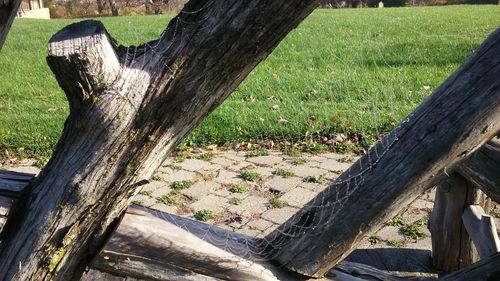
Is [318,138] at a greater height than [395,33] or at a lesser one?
lesser

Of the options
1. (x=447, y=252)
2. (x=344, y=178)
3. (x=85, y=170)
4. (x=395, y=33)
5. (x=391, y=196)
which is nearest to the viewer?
(x=85, y=170)

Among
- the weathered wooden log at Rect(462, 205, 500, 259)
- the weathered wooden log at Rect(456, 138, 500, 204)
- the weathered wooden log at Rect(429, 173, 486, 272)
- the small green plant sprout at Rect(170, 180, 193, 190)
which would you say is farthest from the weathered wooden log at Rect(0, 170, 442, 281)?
the small green plant sprout at Rect(170, 180, 193, 190)

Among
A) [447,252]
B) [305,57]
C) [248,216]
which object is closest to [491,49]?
[447,252]

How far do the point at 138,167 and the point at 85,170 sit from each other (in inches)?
6.1

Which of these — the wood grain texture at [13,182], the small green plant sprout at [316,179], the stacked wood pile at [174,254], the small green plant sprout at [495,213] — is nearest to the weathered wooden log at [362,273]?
the stacked wood pile at [174,254]

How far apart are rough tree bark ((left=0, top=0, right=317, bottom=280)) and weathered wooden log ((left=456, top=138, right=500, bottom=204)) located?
1.73 meters

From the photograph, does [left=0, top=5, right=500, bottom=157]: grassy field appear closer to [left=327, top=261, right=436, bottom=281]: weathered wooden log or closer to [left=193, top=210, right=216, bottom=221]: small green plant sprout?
[left=193, top=210, right=216, bottom=221]: small green plant sprout

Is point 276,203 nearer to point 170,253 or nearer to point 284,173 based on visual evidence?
point 284,173

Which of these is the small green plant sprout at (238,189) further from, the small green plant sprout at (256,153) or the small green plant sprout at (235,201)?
the small green plant sprout at (256,153)

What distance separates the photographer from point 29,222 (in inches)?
66.9

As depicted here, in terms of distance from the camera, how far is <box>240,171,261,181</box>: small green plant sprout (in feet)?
16.4

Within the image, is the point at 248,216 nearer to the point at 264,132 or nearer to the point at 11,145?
the point at 264,132

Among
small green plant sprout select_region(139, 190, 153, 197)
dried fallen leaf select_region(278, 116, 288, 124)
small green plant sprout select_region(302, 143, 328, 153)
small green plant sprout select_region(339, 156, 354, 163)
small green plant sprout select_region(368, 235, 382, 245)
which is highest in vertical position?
dried fallen leaf select_region(278, 116, 288, 124)

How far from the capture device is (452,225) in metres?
3.45
